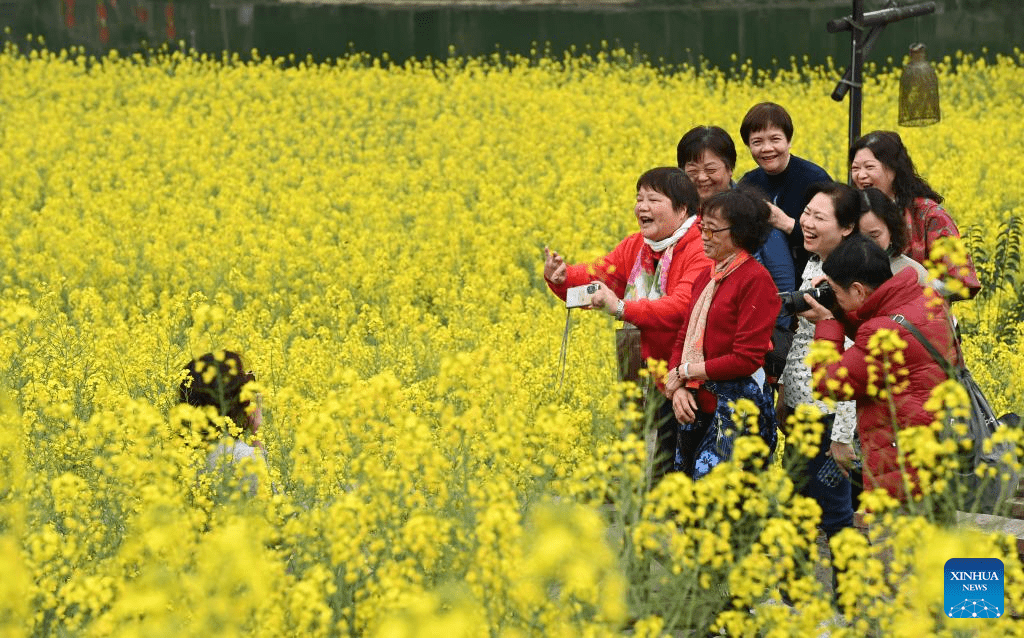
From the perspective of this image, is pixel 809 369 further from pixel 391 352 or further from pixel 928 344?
pixel 391 352

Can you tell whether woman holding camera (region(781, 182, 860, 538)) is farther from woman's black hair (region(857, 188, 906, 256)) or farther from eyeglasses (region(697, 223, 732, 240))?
eyeglasses (region(697, 223, 732, 240))

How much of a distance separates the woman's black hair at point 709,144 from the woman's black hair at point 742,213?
2.28 feet

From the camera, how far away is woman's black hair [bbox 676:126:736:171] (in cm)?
455

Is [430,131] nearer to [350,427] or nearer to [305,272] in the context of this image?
[305,272]

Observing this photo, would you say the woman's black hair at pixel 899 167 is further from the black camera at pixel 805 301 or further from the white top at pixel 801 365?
the black camera at pixel 805 301

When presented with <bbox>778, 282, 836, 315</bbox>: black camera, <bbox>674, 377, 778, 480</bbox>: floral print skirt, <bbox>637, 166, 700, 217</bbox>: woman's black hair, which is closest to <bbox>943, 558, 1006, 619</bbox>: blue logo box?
<bbox>674, 377, 778, 480</bbox>: floral print skirt

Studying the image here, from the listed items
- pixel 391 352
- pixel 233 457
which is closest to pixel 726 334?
pixel 233 457

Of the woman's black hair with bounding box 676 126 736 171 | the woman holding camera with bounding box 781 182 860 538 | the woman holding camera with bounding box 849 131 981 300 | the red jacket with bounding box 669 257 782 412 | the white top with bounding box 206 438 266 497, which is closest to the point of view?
the white top with bounding box 206 438 266 497

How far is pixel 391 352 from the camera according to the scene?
635cm

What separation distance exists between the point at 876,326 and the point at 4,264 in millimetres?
7626

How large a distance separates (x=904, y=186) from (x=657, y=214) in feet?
3.42

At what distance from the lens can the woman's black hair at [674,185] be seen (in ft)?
13.7

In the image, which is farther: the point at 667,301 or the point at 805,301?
the point at 667,301

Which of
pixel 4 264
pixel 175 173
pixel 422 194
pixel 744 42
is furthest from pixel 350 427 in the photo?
pixel 744 42
